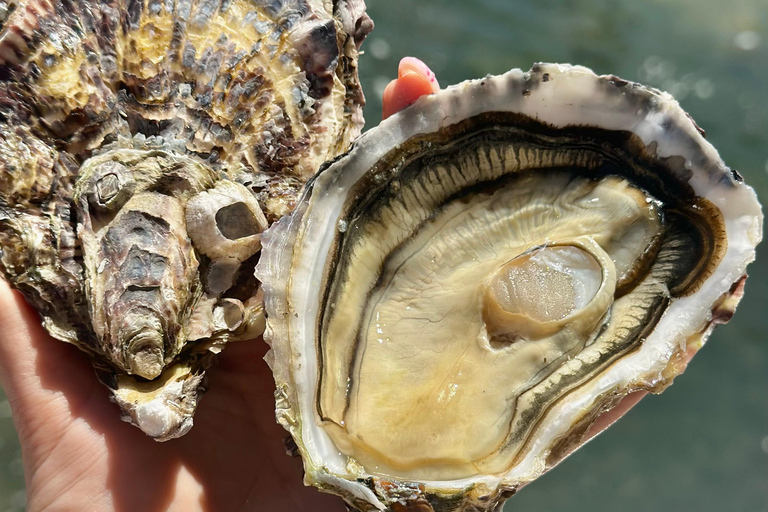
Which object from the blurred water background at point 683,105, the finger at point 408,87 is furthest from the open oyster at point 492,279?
the blurred water background at point 683,105

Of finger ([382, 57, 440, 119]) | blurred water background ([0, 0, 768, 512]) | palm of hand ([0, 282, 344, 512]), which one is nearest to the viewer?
palm of hand ([0, 282, 344, 512])

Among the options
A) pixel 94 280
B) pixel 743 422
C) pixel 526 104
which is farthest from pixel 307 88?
pixel 743 422

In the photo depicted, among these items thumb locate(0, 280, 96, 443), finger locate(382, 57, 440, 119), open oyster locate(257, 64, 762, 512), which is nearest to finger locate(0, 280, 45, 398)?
thumb locate(0, 280, 96, 443)

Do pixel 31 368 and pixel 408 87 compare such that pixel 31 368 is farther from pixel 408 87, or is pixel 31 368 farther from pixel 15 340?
pixel 408 87

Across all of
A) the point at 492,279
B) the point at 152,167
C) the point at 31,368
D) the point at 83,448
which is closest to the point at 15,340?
the point at 31,368

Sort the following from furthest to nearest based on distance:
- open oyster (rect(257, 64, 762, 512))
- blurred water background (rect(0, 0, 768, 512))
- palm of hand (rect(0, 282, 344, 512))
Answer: blurred water background (rect(0, 0, 768, 512)) < palm of hand (rect(0, 282, 344, 512)) < open oyster (rect(257, 64, 762, 512))

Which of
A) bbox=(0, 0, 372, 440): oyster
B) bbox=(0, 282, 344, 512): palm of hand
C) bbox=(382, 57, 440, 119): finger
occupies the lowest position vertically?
bbox=(0, 282, 344, 512): palm of hand

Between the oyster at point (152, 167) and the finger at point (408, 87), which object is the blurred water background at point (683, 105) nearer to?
the finger at point (408, 87)

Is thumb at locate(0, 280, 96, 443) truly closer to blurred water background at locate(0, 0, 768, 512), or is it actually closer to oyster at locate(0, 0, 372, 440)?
oyster at locate(0, 0, 372, 440)
